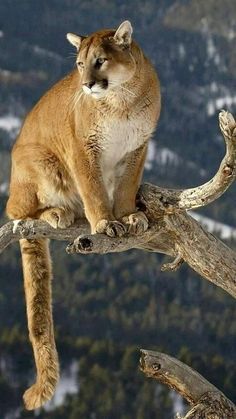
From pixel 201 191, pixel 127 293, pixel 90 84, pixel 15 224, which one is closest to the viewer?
pixel 201 191

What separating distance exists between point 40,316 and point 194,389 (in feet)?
4.60

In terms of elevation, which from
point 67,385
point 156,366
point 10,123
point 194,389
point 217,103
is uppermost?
point 156,366

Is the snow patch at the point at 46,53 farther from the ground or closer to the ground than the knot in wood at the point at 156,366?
closer to the ground

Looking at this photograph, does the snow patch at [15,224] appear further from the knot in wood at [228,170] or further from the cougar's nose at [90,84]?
the knot in wood at [228,170]

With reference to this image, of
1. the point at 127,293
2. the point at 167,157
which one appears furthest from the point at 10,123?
the point at 127,293

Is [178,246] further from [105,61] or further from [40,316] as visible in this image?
[105,61]

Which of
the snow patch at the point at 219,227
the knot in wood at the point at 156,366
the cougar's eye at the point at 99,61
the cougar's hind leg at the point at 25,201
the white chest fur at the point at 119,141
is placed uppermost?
Answer: the cougar's eye at the point at 99,61

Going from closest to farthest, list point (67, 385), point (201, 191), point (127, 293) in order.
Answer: point (201, 191) < point (67, 385) < point (127, 293)

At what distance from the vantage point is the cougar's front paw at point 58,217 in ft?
27.1

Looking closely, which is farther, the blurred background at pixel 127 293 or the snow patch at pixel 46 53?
the snow patch at pixel 46 53

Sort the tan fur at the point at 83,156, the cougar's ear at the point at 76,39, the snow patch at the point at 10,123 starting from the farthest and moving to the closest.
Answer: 1. the snow patch at the point at 10,123
2. the cougar's ear at the point at 76,39
3. the tan fur at the point at 83,156

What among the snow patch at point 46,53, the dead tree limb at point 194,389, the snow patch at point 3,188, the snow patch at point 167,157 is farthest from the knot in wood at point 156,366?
the snow patch at point 46,53

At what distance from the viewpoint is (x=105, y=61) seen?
7734 mm

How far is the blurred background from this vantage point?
56.6 meters
